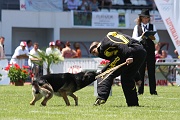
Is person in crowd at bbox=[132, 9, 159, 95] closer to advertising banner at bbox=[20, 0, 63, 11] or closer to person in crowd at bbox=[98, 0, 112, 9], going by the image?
advertising banner at bbox=[20, 0, 63, 11]

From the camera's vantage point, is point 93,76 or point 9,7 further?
point 9,7

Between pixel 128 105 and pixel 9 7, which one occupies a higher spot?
pixel 9 7

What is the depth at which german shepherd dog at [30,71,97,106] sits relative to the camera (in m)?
12.3

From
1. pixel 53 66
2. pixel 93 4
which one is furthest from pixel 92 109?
pixel 93 4

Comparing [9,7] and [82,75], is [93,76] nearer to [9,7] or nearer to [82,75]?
[82,75]

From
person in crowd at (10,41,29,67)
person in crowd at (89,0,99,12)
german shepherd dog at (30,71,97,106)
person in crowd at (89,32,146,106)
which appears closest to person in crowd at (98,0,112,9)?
person in crowd at (89,0,99,12)

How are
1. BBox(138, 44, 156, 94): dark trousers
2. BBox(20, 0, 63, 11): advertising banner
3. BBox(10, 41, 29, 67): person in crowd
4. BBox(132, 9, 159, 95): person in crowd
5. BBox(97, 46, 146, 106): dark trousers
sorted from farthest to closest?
BBox(20, 0, 63, 11): advertising banner → BBox(10, 41, 29, 67): person in crowd → BBox(138, 44, 156, 94): dark trousers → BBox(132, 9, 159, 95): person in crowd → BBox(97, 46, 146, 106): dark trousers

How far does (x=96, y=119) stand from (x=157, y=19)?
3381 centimetres

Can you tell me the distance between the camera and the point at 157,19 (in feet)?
141

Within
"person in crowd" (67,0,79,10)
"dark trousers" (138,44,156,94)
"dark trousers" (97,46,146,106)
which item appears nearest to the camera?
"dark trousers" (97,46,146,106)

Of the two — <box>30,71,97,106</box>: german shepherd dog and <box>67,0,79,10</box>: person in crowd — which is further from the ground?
<box>67,0,79,10</box>: person in crowd

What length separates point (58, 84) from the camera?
12.5 meters

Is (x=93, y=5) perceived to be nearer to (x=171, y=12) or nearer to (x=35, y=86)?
(x=171, y=12)

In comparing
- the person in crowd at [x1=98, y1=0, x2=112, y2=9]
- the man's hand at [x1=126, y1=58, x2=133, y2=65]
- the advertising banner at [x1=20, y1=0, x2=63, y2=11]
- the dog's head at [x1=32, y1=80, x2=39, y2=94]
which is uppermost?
the person in crowd at [x1=98, y1=0, x2=112, y2=9]
